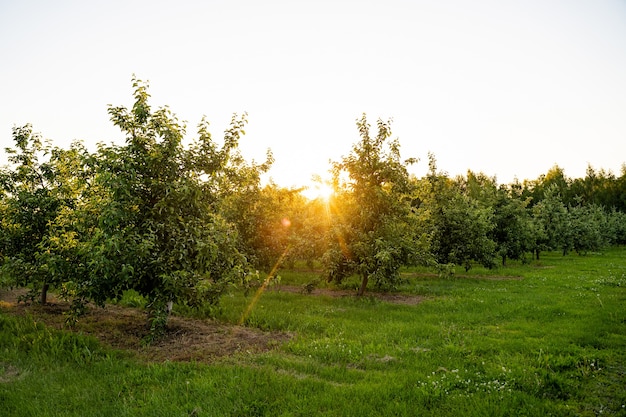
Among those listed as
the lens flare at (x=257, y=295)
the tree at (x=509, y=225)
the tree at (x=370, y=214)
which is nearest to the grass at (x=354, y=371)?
the lens flare at (x=257, y=295)

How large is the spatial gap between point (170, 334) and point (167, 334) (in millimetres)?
97

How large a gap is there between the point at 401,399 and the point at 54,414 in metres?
→ 7.17

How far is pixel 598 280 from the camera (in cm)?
2605

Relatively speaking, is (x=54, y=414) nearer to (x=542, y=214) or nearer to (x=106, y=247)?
(x=106, y=247)

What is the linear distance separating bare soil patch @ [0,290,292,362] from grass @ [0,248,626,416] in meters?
0.60

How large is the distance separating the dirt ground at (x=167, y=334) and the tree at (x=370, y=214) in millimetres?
7569

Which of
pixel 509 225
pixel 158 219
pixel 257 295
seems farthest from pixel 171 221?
pixel 509 225

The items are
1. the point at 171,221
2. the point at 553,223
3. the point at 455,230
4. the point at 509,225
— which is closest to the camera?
the point at 171,221

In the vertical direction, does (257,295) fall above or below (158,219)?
below

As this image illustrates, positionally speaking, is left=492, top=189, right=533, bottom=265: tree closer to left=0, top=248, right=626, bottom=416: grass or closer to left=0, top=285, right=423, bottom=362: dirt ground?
left=0, top=248, right=626, bottom=416: grass

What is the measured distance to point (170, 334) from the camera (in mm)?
12750

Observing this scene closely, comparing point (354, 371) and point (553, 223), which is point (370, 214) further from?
point (553, 223)

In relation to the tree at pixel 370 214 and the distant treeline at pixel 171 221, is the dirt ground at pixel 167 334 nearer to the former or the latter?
the distant treeline at pixel 171 221

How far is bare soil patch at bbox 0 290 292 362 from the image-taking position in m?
11.0
